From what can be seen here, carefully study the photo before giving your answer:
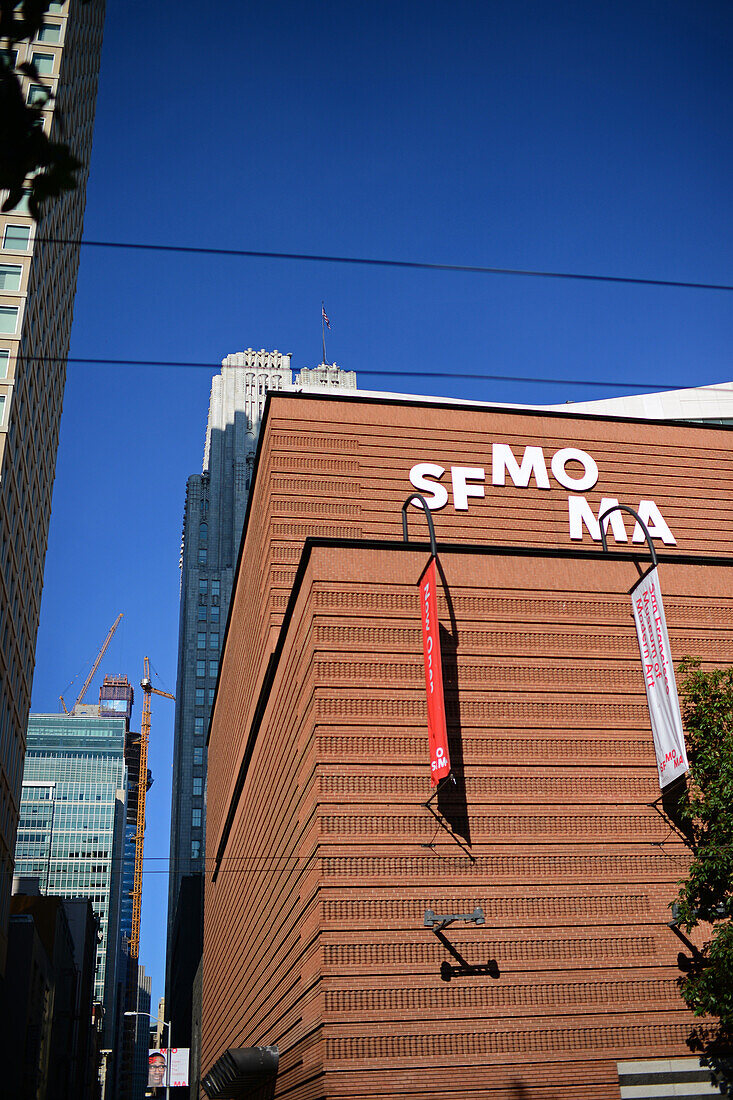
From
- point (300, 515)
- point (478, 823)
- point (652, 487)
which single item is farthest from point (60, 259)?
point (478, 823)

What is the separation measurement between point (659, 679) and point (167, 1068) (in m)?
66.3

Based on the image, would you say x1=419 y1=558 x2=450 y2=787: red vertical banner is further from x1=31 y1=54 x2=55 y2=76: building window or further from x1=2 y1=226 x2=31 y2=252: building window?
x1=31 y1=54 x2=55 y2=76: building window

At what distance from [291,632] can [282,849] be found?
514cm

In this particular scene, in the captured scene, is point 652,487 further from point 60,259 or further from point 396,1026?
point 60,259

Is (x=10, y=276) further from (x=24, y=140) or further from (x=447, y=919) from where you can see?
(x=24, y=140)

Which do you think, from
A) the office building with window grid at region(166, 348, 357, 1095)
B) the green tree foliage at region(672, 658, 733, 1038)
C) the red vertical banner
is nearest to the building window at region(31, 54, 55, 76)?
the red vertical banner

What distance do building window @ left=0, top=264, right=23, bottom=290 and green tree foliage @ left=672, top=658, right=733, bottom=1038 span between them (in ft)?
119

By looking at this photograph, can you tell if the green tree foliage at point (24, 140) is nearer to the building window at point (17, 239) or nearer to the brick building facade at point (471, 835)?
the brick building facade at point (471, 835)

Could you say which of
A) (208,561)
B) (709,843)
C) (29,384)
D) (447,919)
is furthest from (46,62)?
(208,561)

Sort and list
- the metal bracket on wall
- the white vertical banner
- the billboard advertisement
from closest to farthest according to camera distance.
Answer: the metal bracket on wall < the white vertical banner < the billboard advertisement

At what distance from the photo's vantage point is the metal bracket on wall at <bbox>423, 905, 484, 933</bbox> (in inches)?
772

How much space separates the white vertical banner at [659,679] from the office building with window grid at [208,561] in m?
124

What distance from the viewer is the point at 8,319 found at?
45812 mm

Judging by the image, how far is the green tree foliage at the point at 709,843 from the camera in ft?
62.5
